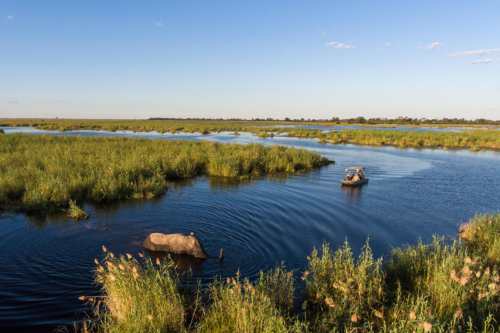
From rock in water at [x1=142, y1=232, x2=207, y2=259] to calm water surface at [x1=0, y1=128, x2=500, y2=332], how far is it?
0.39 meters

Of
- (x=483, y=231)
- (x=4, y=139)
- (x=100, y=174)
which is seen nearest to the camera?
(x=483, y=231)

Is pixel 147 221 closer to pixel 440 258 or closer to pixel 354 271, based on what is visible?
pixel 354 271

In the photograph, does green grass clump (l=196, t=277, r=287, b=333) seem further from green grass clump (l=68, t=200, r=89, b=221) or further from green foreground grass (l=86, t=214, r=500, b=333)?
green grass clump (l=68, t=200, r=89, b=221)

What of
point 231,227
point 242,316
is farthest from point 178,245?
point 242,316

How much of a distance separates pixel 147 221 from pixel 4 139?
1090 inches

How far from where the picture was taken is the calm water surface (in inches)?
255

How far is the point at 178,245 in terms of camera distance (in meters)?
8.01

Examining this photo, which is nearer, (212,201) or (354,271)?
(354,271)

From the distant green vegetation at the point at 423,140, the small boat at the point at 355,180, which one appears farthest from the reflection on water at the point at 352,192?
the distant green vegetation at the point at 423,140

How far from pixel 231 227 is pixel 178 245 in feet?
8.70

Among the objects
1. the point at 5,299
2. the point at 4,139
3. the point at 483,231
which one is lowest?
the point at 5,299

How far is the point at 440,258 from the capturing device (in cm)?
631

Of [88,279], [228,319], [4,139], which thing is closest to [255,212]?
[88,279]

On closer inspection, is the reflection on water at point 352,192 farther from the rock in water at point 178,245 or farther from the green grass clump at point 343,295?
the green grass clump at point 343,295
